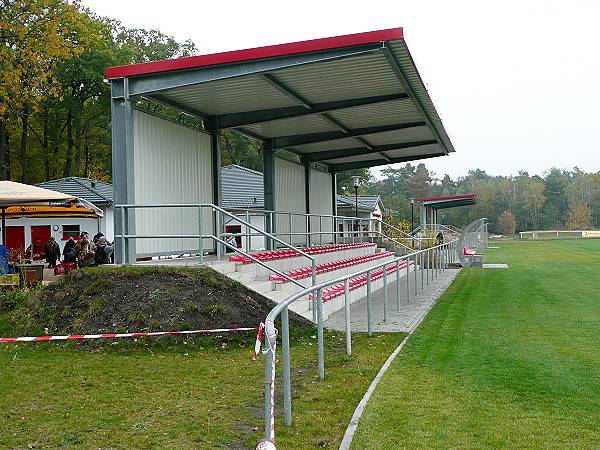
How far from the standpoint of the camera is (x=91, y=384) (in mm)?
7191

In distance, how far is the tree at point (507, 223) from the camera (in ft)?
354

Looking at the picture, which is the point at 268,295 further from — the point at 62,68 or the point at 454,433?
the point at 62,68

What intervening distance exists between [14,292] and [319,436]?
9809 millimetres

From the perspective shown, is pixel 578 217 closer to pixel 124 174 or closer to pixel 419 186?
pixel 419 186

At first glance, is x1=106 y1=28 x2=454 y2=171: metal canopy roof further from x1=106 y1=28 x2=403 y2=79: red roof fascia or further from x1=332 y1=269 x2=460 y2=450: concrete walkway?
x1=332 y1=269 x2=460 y2=450: concrete walkway

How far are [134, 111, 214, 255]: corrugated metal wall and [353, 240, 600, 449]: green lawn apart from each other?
541cm

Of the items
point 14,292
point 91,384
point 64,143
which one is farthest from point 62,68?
point 91,384

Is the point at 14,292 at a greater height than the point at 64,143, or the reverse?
the point at 64,143

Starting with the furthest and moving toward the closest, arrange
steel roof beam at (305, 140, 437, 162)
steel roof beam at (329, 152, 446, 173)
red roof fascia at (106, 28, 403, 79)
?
steel roof beam at (329, 152, 446, 173) < steel roof beam at (305, 140, 437, 162) < red roof fascia at (106, 28, 403, 79)

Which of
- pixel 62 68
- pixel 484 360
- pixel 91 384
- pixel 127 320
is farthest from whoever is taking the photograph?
pixel 62 68

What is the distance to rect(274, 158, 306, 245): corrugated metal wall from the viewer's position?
2088cm

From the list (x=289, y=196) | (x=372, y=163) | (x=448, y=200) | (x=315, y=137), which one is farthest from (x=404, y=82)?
(x=448, y=200)

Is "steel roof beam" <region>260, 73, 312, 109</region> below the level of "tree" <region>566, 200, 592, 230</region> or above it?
above

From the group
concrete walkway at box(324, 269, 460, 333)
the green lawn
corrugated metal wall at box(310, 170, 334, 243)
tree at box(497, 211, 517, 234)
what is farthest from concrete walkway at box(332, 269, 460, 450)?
tree at box(497, 211, 517, 234)
